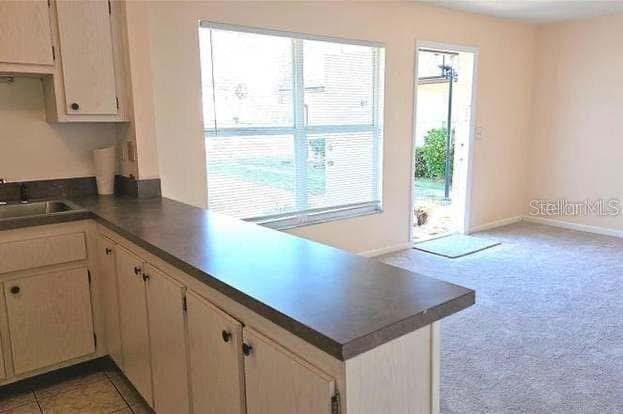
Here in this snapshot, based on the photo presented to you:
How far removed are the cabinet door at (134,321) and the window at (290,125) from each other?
1358mm

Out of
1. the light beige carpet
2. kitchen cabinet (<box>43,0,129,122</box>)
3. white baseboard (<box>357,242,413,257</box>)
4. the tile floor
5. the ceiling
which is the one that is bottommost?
the tile floor

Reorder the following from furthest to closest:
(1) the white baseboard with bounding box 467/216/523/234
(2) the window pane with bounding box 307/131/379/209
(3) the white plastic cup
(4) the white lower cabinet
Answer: (1) the white baseboard with bounding box 467/216/523/234 → (2) the window pane with bounding box 307/131/379/209 → (3) the white plastic cup → (4) the white lower cabinet

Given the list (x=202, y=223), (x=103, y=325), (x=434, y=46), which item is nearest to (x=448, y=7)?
(x=434, y=46)

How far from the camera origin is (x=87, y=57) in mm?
2600

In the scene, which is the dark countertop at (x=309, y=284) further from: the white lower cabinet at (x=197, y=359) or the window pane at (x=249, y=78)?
the window pane at (x=249, y=78)

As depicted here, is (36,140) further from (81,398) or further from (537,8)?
(537,8)

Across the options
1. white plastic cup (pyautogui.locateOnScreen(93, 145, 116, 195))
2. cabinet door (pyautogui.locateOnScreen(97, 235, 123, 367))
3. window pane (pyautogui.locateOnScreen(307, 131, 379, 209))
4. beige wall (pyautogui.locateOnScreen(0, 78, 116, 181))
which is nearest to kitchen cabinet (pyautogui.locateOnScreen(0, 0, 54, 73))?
beige wall (pyautogui.locateOnScreen(0, 78, 116, 181))

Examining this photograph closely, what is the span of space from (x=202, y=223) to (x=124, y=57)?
1.25m

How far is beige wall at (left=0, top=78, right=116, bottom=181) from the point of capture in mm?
2668

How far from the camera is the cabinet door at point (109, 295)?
229 cm

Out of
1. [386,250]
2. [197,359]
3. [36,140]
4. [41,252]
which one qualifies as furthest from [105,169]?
[386,250]

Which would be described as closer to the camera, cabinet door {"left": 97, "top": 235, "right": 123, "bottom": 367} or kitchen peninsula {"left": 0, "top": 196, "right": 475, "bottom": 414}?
kitchen peninsula {"left": 0, "top": 196, "right": 475, "bottom": 414}

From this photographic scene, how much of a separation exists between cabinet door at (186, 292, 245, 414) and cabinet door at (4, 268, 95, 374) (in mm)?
1124

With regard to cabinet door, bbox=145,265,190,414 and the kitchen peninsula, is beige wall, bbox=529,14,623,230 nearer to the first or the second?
the kitchen peninsula
